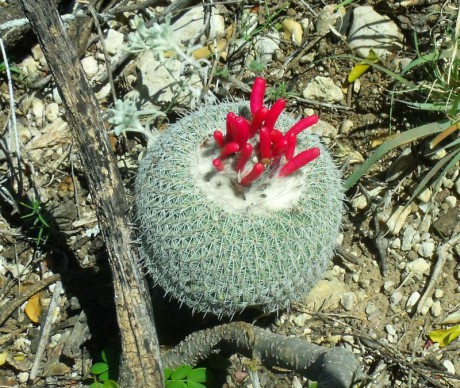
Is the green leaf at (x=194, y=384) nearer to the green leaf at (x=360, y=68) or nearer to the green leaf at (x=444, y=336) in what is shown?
the green leaf at (x=444, y=336)

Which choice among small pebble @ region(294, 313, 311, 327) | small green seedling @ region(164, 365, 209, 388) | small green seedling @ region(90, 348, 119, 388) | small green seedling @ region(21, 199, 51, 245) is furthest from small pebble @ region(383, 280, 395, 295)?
small green seedling @ region(21, 199, 51, 245)

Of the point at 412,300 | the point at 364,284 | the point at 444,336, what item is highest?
the point at 364,284

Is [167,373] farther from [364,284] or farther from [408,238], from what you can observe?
[408,238]

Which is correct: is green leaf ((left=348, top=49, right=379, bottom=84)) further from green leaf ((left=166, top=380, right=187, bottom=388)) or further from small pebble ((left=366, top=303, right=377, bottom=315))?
green leaf ((left=166, top=380, right=187, bottom=388))

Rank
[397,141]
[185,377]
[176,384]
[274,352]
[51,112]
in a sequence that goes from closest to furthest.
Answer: [274,352] → [176,384] → [185,377] → [397,141] → [51,112]

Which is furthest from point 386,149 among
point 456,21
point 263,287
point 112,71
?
point 112,71

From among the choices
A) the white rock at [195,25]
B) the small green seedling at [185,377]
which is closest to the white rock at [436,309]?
the small green seedling at [185,377]

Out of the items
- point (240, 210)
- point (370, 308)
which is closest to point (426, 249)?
point (370, 308)
